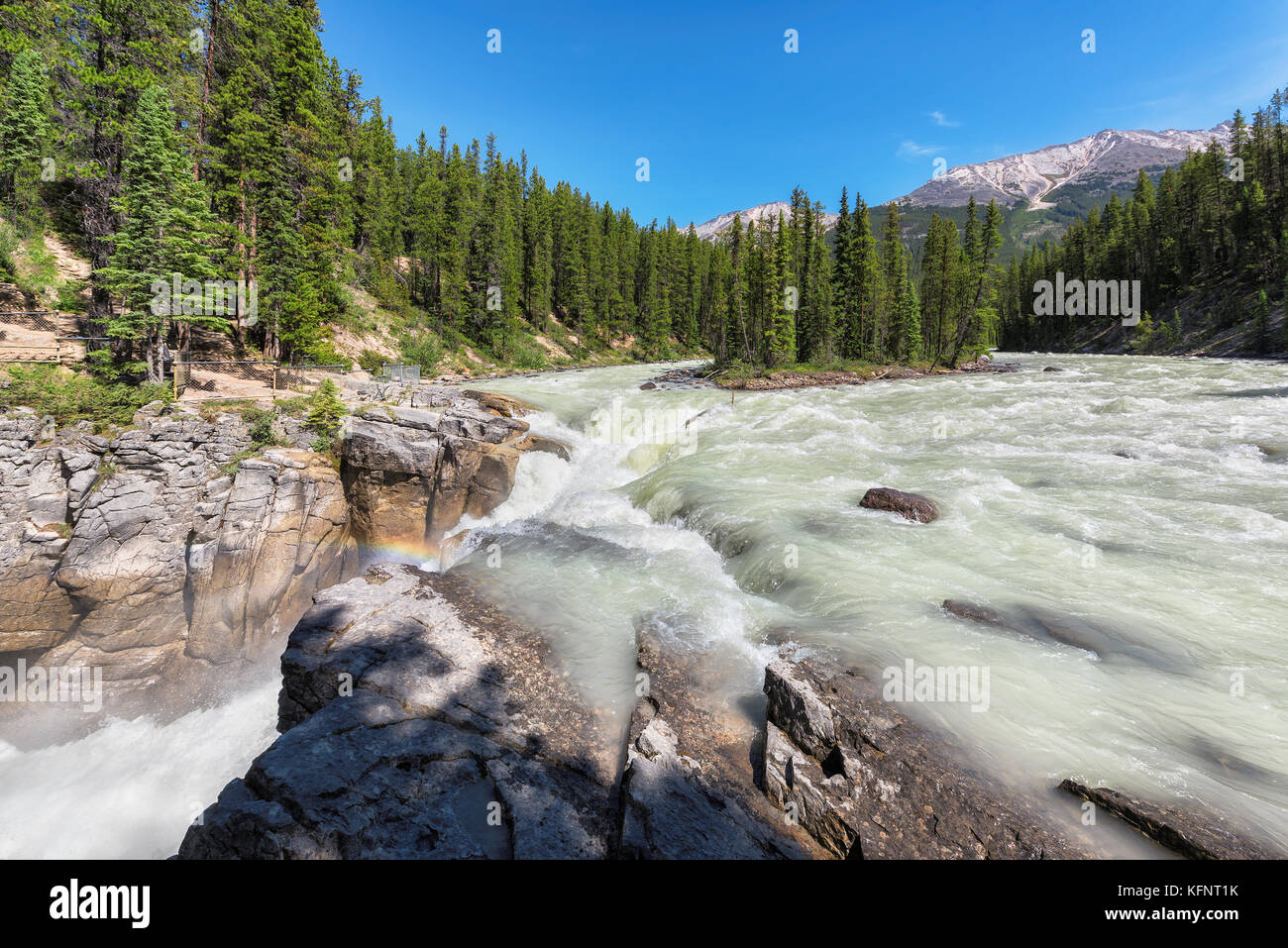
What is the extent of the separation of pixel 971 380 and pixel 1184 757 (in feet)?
111

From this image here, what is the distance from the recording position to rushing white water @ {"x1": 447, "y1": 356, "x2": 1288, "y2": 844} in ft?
17.4

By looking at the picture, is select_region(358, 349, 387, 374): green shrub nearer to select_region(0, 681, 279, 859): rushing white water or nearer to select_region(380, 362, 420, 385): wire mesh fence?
select_region(380, 362, 420, 385): wire mesh fence

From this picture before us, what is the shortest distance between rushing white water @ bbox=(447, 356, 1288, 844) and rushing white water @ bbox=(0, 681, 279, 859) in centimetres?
570

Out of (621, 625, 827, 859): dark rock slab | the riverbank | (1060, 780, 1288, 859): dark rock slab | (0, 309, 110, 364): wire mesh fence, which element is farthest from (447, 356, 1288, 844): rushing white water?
the riverbank

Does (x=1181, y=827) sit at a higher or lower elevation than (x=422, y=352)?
lower

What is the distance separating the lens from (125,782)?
8.73 metres

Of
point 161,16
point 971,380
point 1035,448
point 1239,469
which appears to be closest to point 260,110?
point 161,16

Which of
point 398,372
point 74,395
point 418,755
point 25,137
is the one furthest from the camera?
point 398,372

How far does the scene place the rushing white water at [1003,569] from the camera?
17.4 feet

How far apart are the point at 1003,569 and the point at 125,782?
56.1 ft

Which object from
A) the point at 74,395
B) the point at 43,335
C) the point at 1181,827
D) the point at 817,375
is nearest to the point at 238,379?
the point at 43,335

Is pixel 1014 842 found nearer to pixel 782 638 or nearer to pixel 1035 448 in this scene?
pixel 782 638

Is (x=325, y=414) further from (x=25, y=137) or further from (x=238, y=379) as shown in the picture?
(x=25, y=137)

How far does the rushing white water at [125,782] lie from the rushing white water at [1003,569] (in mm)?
5700
